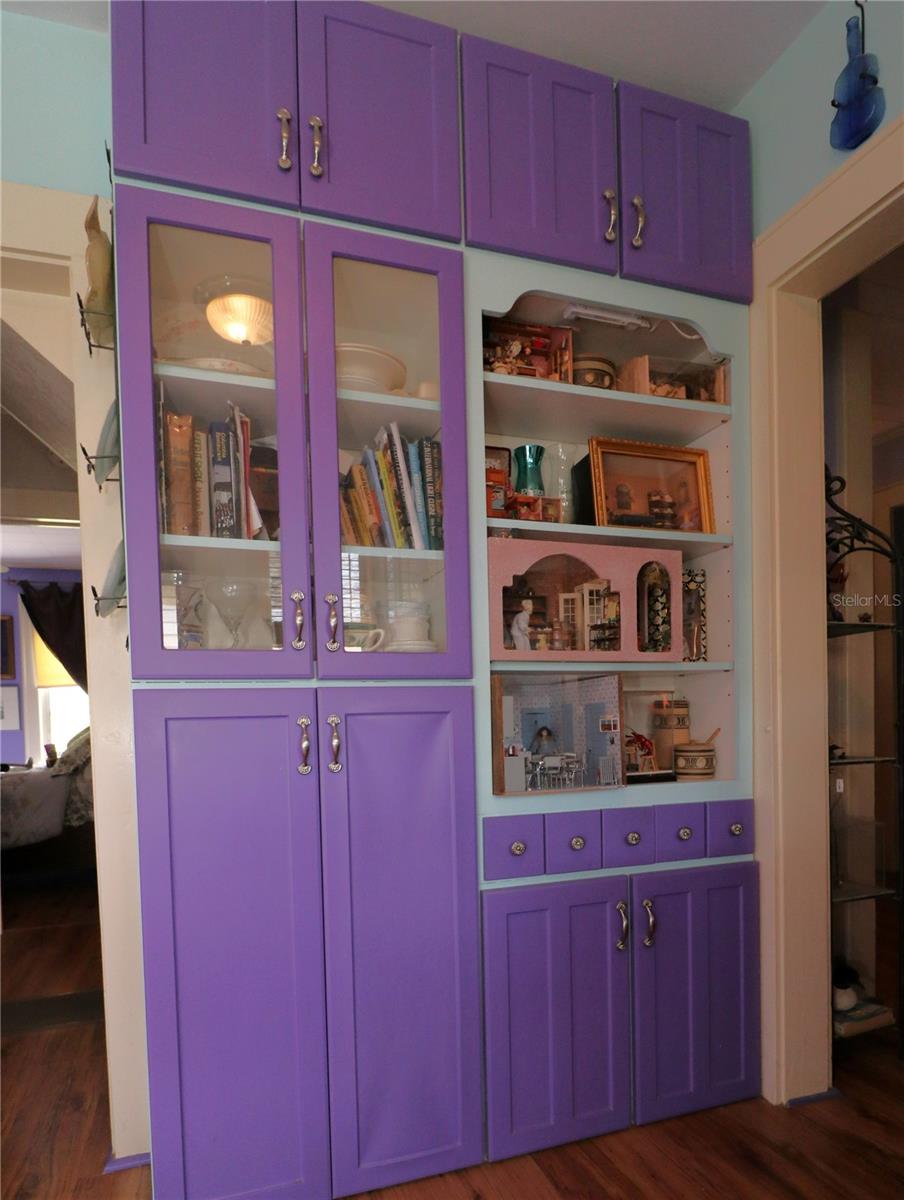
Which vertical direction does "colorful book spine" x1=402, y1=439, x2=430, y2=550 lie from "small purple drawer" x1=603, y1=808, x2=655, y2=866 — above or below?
above

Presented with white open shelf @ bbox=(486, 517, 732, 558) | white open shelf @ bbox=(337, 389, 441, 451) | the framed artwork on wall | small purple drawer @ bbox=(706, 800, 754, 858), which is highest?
white open shelf @ bbox=(337, 389, 441, 451)

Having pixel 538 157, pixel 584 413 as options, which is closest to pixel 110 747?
pixel 584 413

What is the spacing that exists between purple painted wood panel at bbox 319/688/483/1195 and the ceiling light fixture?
0.80 m

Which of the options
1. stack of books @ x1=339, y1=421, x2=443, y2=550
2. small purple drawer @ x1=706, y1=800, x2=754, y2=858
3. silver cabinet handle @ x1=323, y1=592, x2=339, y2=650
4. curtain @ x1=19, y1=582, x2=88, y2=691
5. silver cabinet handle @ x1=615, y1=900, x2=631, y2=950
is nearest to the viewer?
silver cabinet handle @ x1=323, y1=592, x2=339, y2=650

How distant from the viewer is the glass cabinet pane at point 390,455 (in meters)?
1.58

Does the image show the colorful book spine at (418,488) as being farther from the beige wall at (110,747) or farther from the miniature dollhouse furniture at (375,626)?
the beige wall at (110,747)

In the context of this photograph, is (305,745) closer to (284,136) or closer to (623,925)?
(623,925)

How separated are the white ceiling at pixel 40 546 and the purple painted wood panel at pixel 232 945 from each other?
358cm

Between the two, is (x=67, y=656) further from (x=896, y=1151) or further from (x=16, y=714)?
(x=896, y=1151)

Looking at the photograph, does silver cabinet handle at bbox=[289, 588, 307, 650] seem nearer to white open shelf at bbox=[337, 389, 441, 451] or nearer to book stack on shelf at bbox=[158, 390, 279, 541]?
book stack on shelf at bbox=[158, 390, 279, 541]

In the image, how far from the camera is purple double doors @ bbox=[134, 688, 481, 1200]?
141 centimetres

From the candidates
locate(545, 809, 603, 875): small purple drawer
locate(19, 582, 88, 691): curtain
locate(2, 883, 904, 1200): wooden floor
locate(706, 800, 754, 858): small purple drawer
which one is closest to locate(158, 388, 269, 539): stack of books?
locate(545, 809, 603, 875): small purple drawer

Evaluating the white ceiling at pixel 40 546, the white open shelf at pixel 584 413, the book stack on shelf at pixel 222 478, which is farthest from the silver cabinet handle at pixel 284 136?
the white ceiling at pixel 40 546

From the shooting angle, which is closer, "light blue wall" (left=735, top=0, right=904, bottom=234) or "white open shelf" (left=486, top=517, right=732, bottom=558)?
"light blue wall" (left=735, top=0, right=904, bottom=234)
